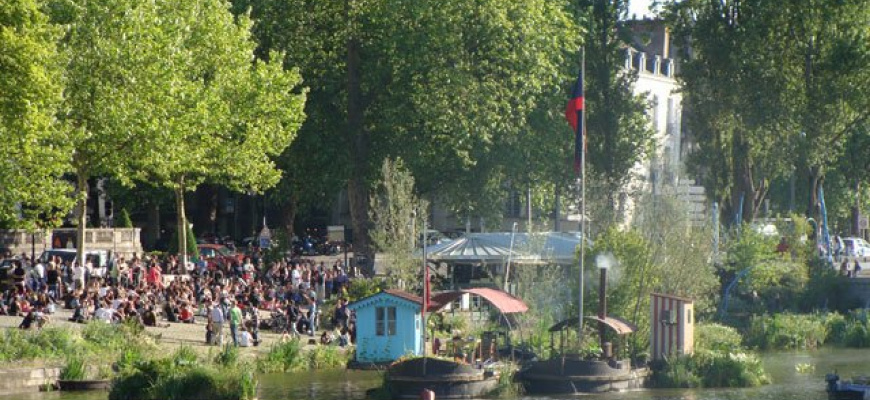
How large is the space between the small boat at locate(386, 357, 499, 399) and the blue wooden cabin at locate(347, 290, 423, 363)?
15.2ft

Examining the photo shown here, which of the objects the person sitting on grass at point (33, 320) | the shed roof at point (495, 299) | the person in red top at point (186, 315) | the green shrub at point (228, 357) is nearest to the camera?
the green shrub at point (228, 357)

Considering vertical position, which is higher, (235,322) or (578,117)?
(578,117)

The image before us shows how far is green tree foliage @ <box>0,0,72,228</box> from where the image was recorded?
46156mm

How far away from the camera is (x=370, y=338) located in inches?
1880

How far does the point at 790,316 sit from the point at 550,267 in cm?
1249

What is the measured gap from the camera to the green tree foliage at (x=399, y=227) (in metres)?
58.7

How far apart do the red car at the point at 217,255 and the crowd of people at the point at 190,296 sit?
54cm

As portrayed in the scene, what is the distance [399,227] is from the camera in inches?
2357

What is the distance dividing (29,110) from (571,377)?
16844 millimetres

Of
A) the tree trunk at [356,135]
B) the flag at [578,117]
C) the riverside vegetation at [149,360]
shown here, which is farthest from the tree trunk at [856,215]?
the riverside vegetation at [149,360]

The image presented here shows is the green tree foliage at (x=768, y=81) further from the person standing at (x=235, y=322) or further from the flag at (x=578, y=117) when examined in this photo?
the person standing at (x=235, y=322)

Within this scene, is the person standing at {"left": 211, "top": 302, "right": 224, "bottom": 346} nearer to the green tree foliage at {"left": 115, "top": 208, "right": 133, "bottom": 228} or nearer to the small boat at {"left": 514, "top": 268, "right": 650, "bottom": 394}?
the small boat at {"left": 514, "top": 268, "right": 650, "bottom": 394}

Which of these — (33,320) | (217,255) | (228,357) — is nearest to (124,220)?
(217,255)

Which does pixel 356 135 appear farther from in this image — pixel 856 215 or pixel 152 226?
pixel 856 215
